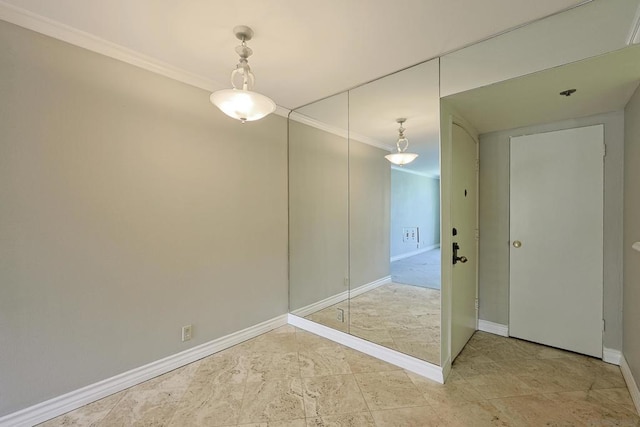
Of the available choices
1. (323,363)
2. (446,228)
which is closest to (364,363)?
(323,363)

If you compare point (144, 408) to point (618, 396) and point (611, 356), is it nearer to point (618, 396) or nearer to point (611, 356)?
point (618, 396)

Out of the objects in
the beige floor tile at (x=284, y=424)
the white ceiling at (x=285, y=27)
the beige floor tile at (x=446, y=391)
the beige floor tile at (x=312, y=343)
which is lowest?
the beige floor tile at (x=312, y=343)

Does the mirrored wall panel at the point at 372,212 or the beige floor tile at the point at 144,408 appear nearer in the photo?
the beige floor tile at the point at 144,408

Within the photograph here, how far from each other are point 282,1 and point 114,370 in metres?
2.71

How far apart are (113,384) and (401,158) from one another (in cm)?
287

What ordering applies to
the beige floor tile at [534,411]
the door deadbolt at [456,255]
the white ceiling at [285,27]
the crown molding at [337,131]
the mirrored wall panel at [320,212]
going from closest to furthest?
1. the white ceiling at [285,27]
2. the beige floor tile at [534,411]
3. the door deadbolt at [456,255]
4. the crown molding at [337,131]
5. the mirrored wall panel at [320,212]

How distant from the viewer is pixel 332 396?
194 cm

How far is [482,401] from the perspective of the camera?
1.86m

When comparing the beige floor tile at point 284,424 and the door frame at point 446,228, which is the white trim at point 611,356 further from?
the beige floor tile at point 284,424

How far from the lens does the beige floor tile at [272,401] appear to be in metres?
1.75

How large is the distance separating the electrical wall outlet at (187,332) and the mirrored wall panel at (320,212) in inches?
45.7

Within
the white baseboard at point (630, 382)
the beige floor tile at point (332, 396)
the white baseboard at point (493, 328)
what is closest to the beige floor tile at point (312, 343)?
the beige floor tile at point (332, 396)

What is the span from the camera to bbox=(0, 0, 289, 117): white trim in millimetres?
1606

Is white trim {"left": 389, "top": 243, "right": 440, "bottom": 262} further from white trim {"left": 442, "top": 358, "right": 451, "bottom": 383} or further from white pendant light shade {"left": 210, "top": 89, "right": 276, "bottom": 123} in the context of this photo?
white pendant light shade {"left": 210, "top": 89, "right": 276, "bottom": 123}
